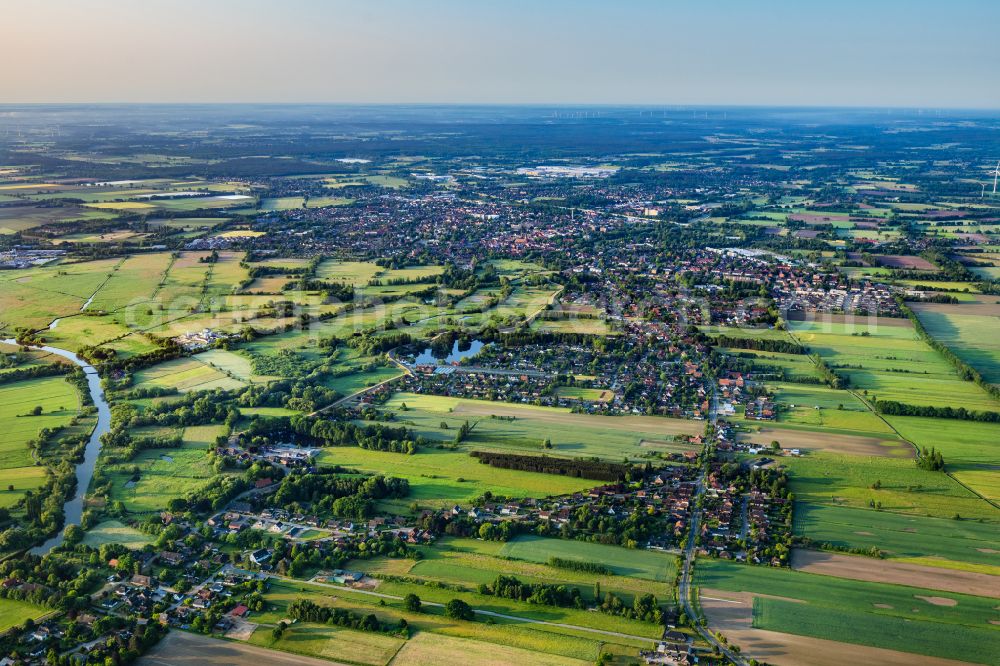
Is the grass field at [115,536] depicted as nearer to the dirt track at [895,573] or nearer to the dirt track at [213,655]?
the dirt track at [213,655]

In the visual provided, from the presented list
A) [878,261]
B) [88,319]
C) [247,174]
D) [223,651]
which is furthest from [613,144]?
[223,651]

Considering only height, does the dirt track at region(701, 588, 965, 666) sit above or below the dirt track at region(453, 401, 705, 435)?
below

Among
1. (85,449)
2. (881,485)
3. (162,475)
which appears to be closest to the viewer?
(881,485)

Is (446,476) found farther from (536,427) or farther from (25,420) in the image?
(25,420)

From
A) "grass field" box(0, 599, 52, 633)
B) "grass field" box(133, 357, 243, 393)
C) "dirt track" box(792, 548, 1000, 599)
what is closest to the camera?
"grass field" box(0, 599, 52, 633)

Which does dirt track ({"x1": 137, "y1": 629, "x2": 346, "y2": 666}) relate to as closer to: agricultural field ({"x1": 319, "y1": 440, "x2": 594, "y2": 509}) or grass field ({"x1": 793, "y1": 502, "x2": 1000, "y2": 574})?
agricultural field ({"x1": 319, "y1": 440, "x2": 594, "y2": 509})

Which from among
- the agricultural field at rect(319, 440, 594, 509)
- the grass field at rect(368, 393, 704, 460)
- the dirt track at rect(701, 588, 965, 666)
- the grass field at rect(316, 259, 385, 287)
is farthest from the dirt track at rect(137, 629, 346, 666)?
the grass field at rect(316, 259, 385, 287)

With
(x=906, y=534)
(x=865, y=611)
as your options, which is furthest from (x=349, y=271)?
(x=865, y=611)
